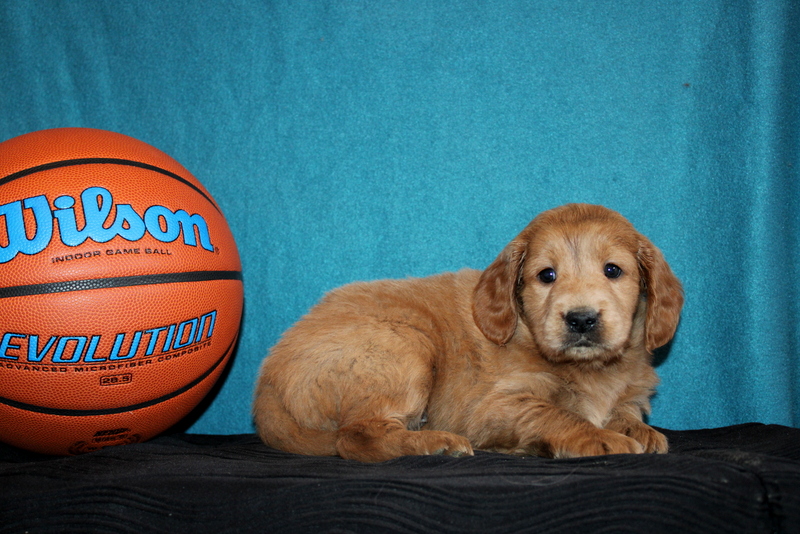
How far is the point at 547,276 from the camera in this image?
2500mm

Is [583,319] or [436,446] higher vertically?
[583,319]

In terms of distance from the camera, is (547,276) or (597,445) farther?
(547,276)

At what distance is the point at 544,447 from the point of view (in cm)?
215

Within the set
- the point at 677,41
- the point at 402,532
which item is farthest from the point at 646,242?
the point at 402,532

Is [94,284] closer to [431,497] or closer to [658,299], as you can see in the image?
[431,497]

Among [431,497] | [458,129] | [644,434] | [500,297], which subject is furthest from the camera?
[458,129]

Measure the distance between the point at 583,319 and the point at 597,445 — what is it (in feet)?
1.49

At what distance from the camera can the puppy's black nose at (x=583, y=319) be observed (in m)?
2.17

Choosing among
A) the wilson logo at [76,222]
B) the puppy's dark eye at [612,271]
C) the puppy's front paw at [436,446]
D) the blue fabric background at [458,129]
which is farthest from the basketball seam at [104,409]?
the puppy's dark eye at [612,271]

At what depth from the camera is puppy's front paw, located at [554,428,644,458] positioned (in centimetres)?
196

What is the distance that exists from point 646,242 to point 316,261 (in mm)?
1761

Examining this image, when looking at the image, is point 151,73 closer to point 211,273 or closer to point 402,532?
point 211,273

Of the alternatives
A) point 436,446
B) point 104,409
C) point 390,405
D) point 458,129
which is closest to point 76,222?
point 104,409

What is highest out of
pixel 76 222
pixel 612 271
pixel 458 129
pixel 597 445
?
pixel 458 129
